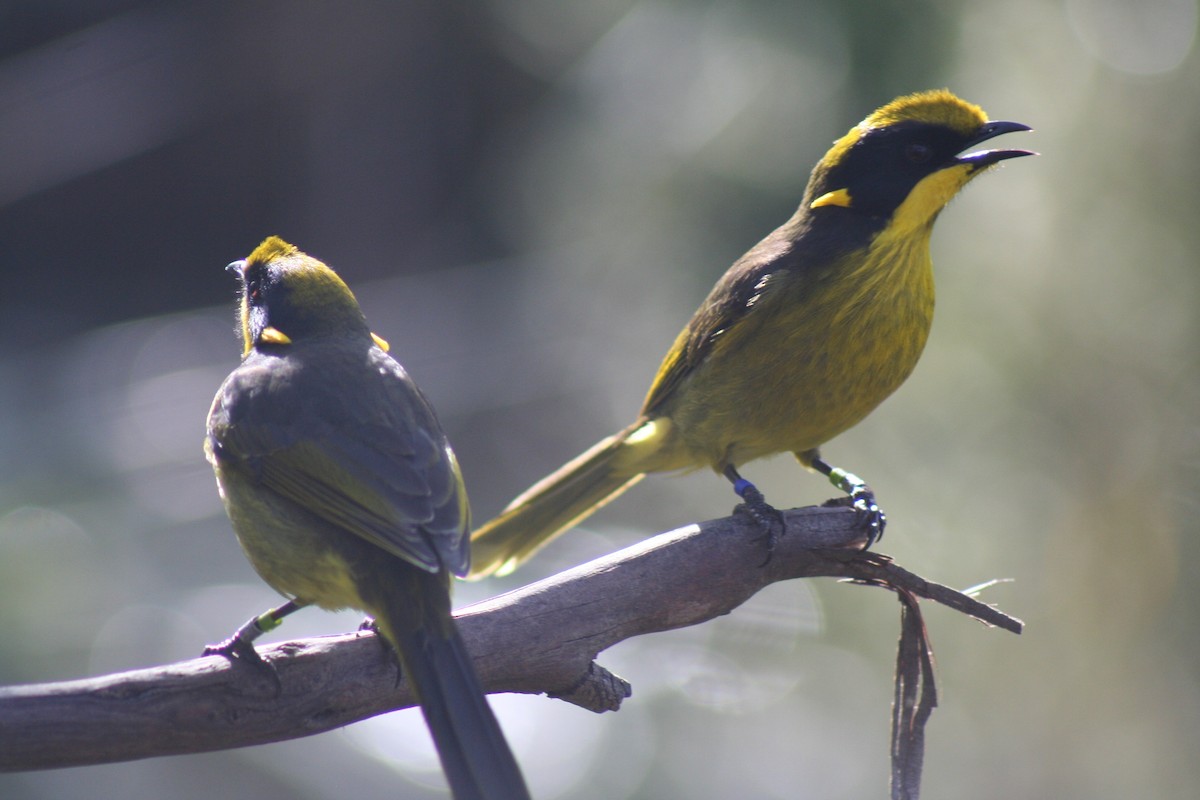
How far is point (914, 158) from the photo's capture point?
399 centimetres

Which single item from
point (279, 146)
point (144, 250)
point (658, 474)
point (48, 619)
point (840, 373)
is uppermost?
point (279, 146)

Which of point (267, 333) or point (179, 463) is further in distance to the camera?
point (179, 463)

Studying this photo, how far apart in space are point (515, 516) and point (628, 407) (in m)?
4.86

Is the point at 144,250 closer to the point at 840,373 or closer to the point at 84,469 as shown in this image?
the point at 84,469

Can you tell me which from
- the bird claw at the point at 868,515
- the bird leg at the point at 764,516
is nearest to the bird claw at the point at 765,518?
the bird leg at the point at 764,516

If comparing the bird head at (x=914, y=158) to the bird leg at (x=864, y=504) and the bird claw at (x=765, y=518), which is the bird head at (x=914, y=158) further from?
the bird claw at (x=765, y=518)

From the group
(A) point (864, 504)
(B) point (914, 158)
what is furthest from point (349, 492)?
(B) point (914, 158)

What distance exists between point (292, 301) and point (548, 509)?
134cm

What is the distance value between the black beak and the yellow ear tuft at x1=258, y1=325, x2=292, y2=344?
2.25 meters

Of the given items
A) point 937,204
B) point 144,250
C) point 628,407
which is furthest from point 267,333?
point 144,250

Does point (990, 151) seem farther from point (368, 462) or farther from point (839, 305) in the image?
point (368, 462)

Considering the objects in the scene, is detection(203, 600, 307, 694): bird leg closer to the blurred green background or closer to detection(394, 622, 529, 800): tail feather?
detection(394, 622, 529, 800): tail feather

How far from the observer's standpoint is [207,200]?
12.6 meters

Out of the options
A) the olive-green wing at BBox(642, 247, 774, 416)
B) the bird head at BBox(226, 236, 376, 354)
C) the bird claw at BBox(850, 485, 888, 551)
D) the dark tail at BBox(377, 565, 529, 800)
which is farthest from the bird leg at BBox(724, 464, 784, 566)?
the bird head at BBox(226, 236, 376, 354)
